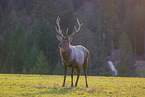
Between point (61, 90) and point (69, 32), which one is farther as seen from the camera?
point (69, 32)

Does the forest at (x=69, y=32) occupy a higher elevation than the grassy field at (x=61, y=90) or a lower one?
higher

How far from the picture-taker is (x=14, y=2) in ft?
278

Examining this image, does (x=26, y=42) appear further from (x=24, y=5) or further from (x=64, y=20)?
(x=24, y=5)

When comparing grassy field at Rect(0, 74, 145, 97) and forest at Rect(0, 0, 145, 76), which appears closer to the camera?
grassy field at Rect(0, 74, 145, 97)

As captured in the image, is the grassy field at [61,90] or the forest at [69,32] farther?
the forest at [69,32]

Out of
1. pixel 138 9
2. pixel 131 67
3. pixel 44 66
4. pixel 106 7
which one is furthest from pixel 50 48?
pixel 138 9

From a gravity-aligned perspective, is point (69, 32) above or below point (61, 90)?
above

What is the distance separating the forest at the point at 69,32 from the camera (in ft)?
147

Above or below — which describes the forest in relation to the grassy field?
above

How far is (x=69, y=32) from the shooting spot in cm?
5459

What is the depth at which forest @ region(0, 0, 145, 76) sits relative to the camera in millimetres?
44750

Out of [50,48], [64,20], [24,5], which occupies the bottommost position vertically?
[50,48]

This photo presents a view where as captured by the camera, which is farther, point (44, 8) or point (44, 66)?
point (44, 8)

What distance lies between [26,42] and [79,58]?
131ft
